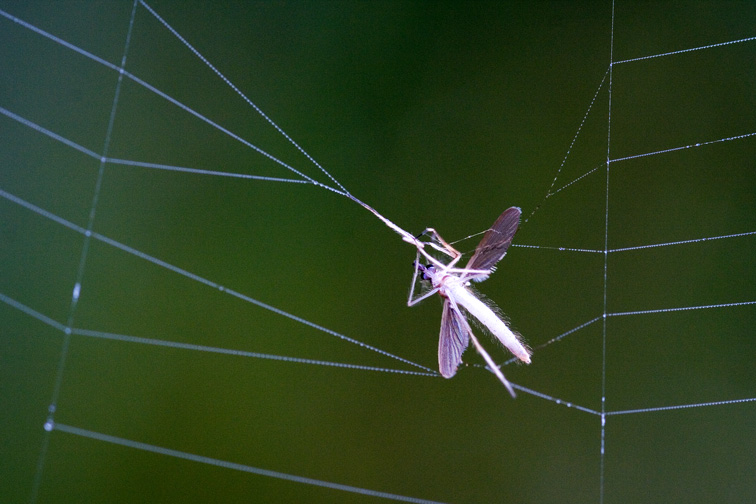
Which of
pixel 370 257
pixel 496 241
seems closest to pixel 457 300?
pixel 496 241

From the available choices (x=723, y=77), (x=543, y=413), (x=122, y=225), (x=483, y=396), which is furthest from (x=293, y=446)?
(x=723, y=77)

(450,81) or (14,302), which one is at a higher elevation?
(450,81)

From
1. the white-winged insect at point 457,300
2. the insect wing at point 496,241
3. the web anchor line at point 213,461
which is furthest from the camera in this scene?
the web anchor line at point 213,461

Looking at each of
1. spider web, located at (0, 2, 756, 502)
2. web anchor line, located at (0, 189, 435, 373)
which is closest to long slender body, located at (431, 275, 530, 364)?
spider web, located at (0, 2, 756, 502)

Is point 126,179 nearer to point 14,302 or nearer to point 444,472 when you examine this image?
point 14,302

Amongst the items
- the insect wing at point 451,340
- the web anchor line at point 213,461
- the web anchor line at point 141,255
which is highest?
the web anchor line at point 141,255

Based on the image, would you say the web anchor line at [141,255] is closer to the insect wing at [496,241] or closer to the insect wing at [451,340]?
the insect wing at [451,340]

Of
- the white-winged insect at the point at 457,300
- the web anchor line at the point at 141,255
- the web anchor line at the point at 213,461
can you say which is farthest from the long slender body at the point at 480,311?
the web anchor line at the point at 213,461
